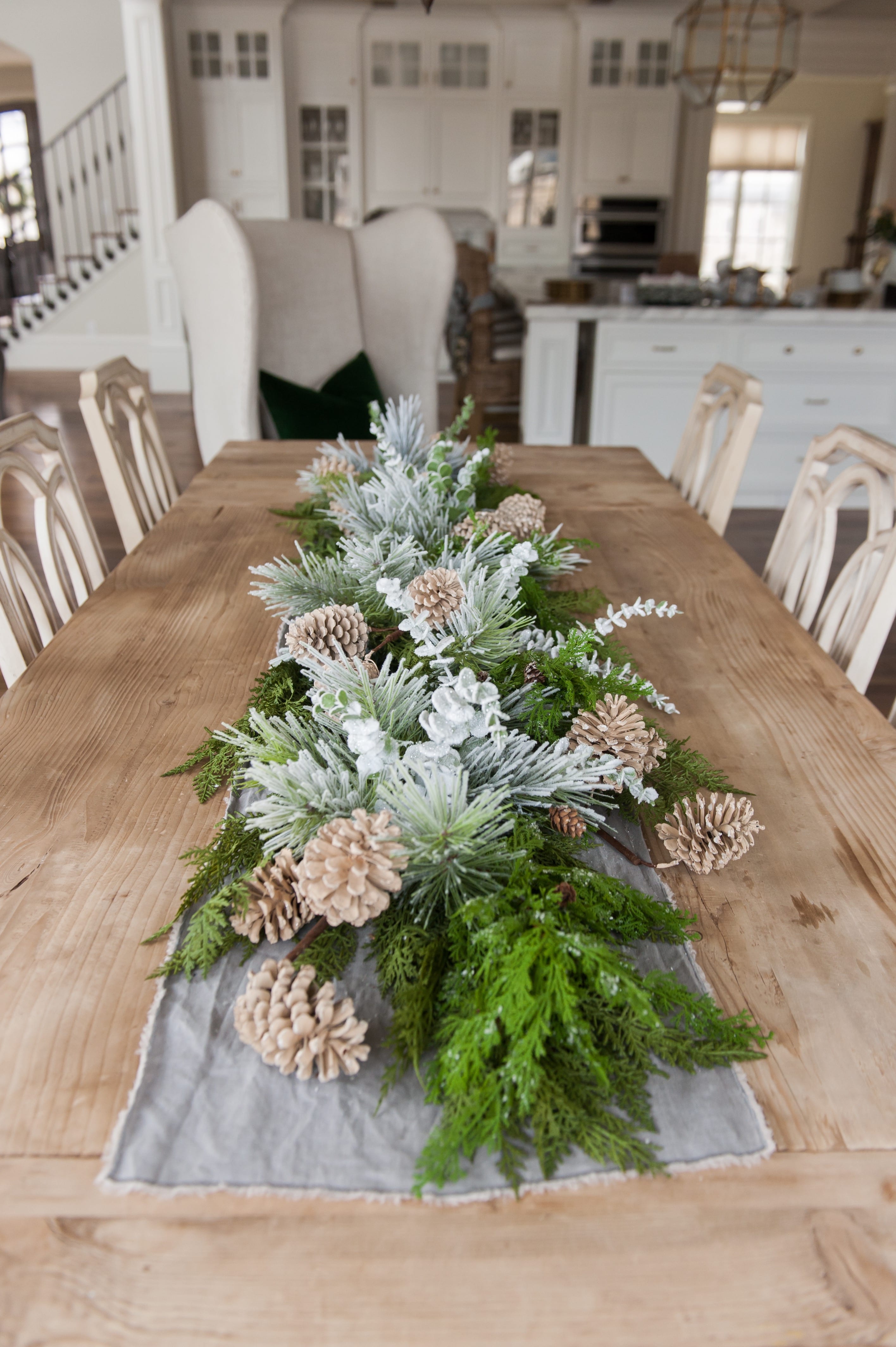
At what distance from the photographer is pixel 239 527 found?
1.57 metres

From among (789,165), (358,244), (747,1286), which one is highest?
(789,165)

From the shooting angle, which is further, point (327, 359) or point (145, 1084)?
point (327, 359)

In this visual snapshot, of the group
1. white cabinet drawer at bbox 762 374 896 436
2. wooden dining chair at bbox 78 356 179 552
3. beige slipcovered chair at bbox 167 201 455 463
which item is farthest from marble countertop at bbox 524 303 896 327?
wooden dining chair at bbox 78 356 179 552

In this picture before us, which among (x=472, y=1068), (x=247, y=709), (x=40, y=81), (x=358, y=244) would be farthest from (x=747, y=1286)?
(x=40, y=81)

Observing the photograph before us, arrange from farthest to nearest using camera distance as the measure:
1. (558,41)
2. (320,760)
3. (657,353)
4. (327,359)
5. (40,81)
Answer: (40,81) < (558,41) < (657,353) < (327,359) < (320,760)

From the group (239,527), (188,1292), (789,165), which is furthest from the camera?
(789,165)

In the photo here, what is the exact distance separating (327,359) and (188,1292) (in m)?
2.92

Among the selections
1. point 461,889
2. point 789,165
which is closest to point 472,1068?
point 461,889

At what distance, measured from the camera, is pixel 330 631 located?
883 mm

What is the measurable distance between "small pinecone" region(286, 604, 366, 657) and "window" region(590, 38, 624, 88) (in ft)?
25.0

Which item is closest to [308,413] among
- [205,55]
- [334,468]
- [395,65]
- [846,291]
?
[334,468]

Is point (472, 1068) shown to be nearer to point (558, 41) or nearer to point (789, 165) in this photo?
point (558, 41)

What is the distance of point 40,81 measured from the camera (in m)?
8.08

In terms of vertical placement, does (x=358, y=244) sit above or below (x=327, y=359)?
above
